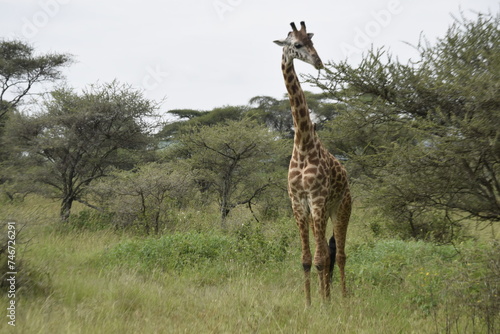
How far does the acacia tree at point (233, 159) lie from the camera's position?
13.4 m

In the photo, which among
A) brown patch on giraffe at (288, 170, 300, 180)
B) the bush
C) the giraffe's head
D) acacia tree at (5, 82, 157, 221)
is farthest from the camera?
acacia tree at (5, 82, 157, 221)

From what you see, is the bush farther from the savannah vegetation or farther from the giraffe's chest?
the giraffe's chest

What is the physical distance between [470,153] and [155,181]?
793 cm

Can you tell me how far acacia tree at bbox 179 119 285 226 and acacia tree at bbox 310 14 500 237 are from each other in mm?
7764

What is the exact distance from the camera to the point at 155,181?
10305 mm

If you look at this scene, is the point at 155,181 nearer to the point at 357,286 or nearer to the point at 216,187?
the point at 216,187

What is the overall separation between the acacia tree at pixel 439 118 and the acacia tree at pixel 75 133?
29.7 feet

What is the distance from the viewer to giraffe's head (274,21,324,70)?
434cm

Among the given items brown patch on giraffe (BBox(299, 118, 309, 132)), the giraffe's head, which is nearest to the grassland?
brown patch on giraffe (BBox(299, 118, 309, 132))

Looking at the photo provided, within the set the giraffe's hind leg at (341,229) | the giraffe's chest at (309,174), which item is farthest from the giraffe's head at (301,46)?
the giraffe's hind leg at (341,229)

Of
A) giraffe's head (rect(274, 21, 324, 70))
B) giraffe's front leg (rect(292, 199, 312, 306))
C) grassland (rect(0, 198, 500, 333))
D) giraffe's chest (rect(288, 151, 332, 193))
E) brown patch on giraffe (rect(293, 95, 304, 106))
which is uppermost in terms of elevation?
giraffe's head (rect(274, 21, 324, 70))

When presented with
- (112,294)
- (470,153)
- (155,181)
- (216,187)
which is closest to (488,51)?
(470,153)

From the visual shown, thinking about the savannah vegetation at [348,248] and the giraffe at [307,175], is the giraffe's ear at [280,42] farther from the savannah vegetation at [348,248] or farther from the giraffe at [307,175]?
the savannah vegetation at [348,248]

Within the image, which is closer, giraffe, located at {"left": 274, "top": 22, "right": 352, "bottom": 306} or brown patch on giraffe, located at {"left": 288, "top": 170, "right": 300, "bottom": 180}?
giraffe, located at {"left": 274, "top": 22, "right": 352, "bottom": 306}
